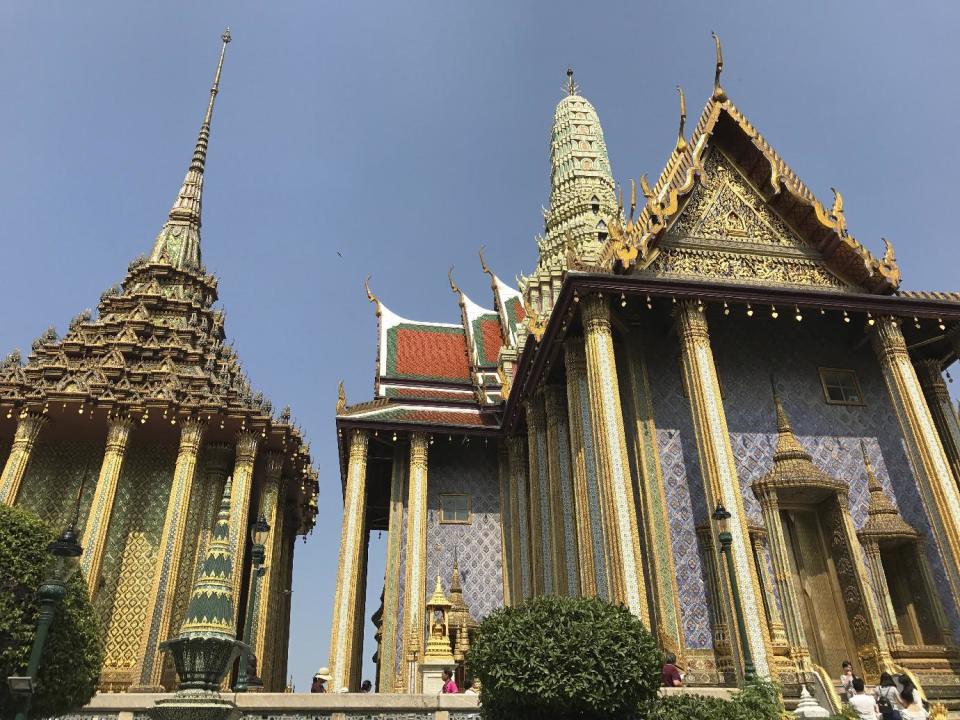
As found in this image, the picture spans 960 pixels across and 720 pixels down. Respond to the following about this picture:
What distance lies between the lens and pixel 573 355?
1252 cm

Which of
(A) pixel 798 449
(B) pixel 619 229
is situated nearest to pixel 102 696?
(B) pixel 619 229

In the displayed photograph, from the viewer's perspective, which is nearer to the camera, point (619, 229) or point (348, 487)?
point (619, 229)

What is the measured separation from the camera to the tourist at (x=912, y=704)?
287 inches

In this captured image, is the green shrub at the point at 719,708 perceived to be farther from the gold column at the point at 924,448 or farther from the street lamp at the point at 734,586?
the gold column at the point at 924,448

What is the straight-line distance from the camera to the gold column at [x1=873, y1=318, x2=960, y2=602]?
10.2 meters

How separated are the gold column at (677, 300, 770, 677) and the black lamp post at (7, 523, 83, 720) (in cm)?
694

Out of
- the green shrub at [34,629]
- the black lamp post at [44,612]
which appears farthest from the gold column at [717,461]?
the green shrub at [34,629]

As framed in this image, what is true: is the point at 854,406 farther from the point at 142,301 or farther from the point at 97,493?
the point at 142,301

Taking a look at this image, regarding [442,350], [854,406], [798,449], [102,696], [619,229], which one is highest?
[442,350]

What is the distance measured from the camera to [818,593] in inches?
442

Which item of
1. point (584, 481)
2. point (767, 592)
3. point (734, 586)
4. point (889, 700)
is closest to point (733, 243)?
point (584, 481)

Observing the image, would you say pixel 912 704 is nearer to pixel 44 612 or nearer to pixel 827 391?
pixel 827 391

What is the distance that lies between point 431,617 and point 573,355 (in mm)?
6285

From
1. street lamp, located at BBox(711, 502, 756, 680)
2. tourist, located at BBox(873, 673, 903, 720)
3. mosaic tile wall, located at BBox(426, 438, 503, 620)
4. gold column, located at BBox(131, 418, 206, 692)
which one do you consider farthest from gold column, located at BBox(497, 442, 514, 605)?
tourist, located at BBox(873, 673, 903, 720)
